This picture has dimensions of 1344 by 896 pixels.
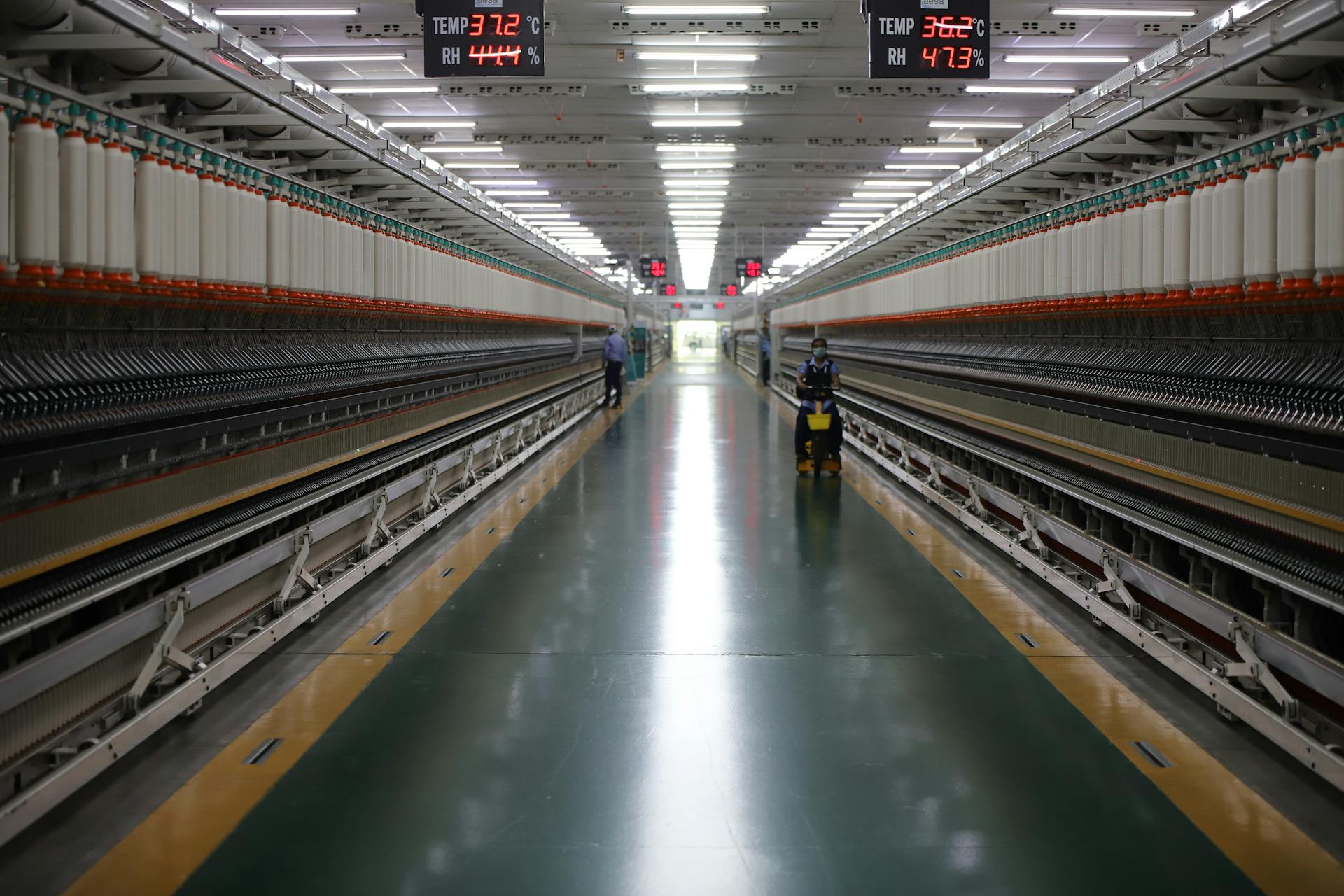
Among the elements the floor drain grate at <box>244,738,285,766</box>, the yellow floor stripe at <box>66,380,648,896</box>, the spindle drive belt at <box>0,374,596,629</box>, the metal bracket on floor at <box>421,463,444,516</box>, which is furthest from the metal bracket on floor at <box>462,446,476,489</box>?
the floor drain grate at <box>244,738,285,766</box>

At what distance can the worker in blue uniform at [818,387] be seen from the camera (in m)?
11.5

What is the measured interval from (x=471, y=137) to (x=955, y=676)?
39.8 ft

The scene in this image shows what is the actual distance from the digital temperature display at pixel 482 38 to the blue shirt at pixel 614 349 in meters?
13.1

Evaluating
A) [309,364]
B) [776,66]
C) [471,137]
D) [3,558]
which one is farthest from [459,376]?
[3,558]

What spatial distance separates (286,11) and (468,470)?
15.4 ft

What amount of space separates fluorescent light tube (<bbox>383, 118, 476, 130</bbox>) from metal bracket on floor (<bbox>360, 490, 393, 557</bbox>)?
28.1 ft

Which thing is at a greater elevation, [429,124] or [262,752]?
[429,124]

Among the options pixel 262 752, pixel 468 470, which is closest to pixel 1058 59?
pixel 468 470

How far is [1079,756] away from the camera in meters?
3.92

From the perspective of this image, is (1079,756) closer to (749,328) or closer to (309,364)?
(309,364)

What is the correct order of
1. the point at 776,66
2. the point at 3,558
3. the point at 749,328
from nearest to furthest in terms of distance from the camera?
the point at 3,558, the point at 776,66, the point at 749,328

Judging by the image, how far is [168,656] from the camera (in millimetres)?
4004

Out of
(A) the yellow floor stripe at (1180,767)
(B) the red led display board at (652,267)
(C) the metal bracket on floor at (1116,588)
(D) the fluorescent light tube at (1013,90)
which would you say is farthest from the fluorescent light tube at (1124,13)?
(B) the red led display board at (652,267)

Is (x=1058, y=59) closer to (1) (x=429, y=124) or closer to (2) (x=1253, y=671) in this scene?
(1) (x=429, y=124)
